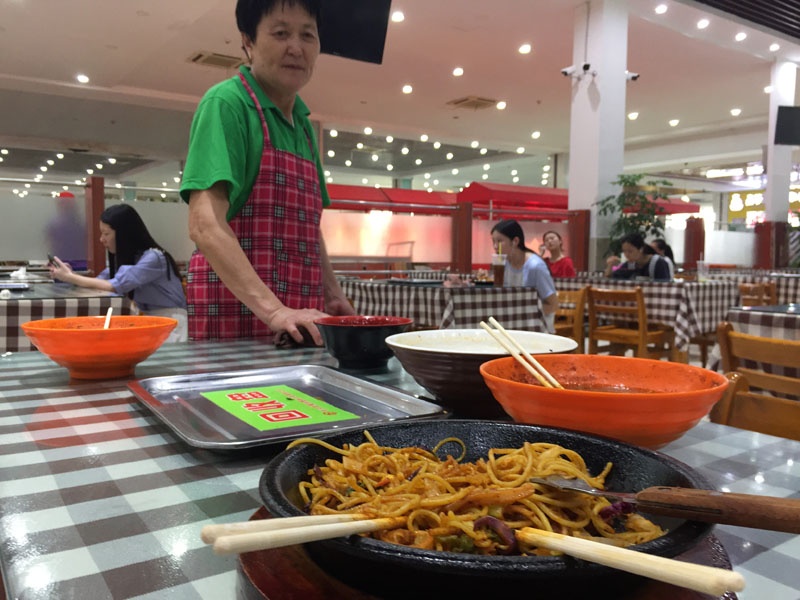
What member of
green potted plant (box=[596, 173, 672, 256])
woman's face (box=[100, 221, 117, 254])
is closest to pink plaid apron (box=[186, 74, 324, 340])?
woman's face (box=[100, 221, 117, 254])

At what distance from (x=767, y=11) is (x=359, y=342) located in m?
8.26

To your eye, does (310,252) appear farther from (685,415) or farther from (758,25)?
(758,25)

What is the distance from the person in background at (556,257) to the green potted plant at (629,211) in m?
0.61

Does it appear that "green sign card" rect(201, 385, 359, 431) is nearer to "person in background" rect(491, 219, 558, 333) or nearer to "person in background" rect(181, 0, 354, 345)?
"person in background" rect(181, 0, 354, 345)

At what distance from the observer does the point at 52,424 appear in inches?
30.8

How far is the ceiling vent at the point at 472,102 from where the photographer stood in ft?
34.3

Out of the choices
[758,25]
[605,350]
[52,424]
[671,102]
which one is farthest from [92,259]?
[671,102]

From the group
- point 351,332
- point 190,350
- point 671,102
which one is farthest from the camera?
point 671,102

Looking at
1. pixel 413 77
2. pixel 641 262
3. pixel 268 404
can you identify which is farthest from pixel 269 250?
pixel 413 77

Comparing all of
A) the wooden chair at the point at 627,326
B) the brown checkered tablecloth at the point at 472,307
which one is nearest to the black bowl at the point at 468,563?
the brown checkered tablecloth at the point at 472,307

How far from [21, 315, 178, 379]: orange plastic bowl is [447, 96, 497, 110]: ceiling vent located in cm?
1011

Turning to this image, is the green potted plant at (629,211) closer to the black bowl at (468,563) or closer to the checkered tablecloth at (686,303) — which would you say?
the checkered tablecloth at (686,303)

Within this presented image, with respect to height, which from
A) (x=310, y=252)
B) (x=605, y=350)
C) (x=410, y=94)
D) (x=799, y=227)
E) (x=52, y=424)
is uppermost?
(x=410, y=94)

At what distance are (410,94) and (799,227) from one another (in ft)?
22.5
